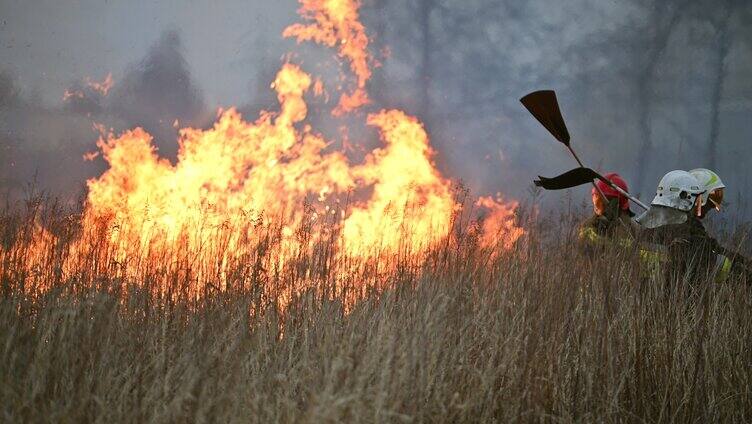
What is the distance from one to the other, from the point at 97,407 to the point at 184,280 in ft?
5.31

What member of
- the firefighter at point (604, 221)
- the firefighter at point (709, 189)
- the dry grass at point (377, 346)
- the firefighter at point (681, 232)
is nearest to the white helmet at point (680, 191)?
the firefighter at point (681, 232)

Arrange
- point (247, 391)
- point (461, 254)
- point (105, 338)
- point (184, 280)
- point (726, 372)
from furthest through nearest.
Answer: point (461, 254) < point (184, 280) < point (726, 372) < point (105, 338) < point (247, 391)

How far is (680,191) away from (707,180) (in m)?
0.39

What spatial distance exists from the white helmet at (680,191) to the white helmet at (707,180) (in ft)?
0.54

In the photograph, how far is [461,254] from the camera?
4.38m

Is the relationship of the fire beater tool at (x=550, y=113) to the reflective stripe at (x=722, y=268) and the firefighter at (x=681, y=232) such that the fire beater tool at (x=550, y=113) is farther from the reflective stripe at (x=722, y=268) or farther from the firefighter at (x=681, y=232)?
the reflective stripe at (x=722, y=268)

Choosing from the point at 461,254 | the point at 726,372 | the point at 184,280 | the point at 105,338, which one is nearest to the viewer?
the point at 105,338

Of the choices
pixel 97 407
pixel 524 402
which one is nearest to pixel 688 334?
pixel 524 402

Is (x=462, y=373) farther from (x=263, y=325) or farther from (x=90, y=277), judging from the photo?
(x=90, y=277)

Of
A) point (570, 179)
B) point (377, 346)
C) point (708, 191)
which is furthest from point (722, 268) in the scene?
point (377, 346)

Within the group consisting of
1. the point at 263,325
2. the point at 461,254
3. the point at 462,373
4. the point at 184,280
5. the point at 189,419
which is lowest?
the point at 189,419

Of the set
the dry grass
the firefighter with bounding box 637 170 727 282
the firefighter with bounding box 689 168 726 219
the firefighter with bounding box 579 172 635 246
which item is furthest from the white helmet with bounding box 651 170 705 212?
the dry grass

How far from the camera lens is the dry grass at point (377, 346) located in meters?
2.25

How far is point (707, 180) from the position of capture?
4.48 m
